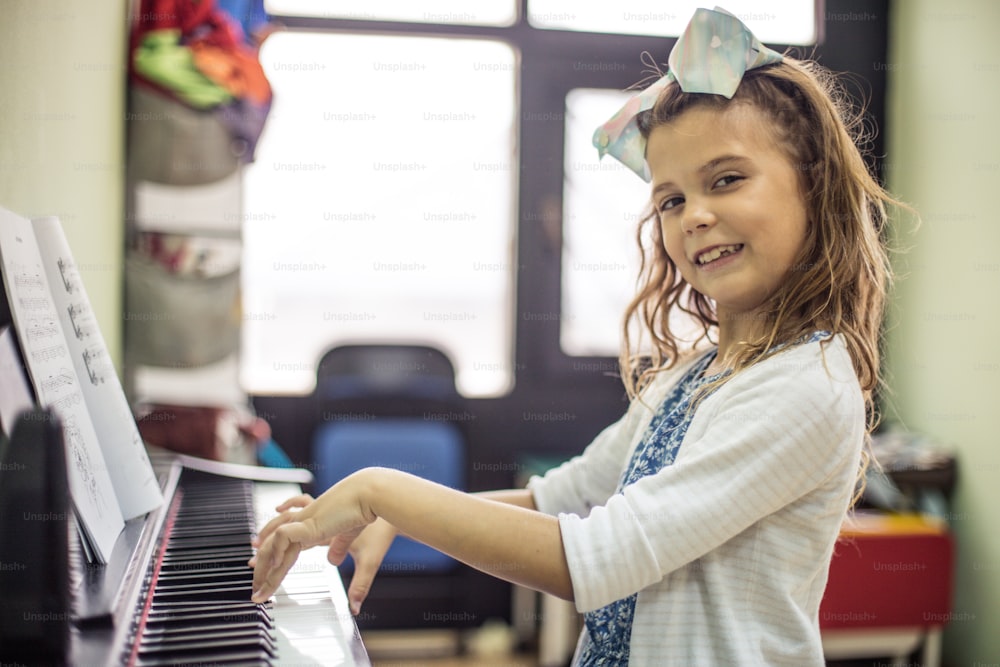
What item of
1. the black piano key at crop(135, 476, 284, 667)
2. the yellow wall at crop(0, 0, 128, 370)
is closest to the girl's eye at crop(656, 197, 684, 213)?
the black piano key at crop(135, 476, 284, 667)

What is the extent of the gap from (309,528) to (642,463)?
0.52 meters

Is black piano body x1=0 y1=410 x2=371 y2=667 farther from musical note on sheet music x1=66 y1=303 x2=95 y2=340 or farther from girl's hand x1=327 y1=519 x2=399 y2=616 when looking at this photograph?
musical note on sheet music x1=66 y1=303 x2=95 y2=340

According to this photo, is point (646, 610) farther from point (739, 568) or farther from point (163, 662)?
point (163, 662)

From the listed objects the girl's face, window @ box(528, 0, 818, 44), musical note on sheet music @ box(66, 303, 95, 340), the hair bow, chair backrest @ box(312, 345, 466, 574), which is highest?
window @ box(528, 0, 818, 44)

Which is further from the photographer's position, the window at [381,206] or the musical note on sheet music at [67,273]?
the window at [381,206]

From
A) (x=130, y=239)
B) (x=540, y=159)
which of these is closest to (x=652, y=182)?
(x=130, y=239)

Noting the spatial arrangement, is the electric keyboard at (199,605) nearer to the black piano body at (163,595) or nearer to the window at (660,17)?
the black piano body at (163,595)

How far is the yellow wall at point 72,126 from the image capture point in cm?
112

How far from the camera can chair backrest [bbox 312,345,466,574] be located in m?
2.74

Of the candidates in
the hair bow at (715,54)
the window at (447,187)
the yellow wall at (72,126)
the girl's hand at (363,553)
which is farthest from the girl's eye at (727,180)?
the window at (447,187)

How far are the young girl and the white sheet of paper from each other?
0.30 metres

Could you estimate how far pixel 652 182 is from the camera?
125 cm

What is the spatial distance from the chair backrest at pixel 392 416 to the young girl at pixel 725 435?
144 centimetres

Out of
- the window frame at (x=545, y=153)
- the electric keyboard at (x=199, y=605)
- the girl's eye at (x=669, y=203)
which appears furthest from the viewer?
the window frame at (x=545, y=153)
